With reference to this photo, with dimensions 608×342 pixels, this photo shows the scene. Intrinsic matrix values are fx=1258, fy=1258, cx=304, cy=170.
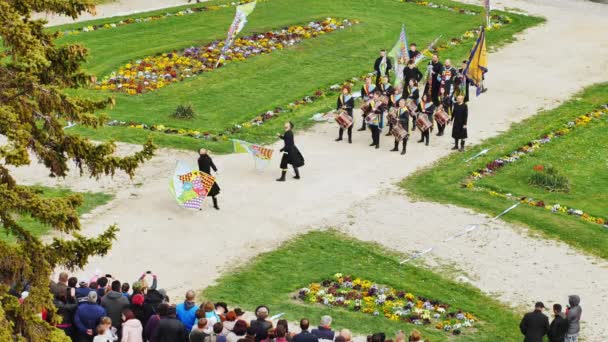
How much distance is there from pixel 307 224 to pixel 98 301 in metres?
8.89

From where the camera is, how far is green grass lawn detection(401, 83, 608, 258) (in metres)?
31.7

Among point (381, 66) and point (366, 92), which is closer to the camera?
point (366, 92)

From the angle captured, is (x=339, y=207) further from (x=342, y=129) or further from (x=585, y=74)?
(x=585, y=74)

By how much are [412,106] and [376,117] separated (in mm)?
1292

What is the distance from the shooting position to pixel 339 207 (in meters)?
33.0

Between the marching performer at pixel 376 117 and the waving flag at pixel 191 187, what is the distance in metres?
7.23

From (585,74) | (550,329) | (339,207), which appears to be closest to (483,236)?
(339,207)

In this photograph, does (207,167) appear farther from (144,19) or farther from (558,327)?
(144,19)

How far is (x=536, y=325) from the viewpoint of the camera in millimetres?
24469

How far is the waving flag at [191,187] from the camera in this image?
105 feet

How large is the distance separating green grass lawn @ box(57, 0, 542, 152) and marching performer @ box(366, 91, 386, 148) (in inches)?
116

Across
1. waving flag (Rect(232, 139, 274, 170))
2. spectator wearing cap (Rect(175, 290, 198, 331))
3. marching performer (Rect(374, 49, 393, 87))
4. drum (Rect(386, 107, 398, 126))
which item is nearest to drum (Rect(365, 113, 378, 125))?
drum (Rect(386, 107, 398, 126))

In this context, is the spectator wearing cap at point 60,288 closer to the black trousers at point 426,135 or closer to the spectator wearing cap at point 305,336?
the spectator wearing cap at point 305,336

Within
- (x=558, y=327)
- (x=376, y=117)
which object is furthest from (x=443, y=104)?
(x=558, y=327)
